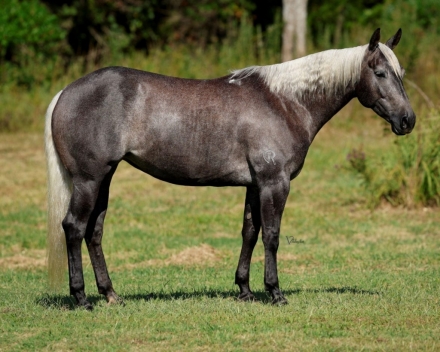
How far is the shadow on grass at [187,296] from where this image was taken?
24.5 ft

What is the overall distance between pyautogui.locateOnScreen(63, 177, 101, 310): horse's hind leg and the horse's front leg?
137 centimetres

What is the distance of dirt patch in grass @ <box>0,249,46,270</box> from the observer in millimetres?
9945

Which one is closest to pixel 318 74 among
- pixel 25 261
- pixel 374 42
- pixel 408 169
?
pixel 374 42

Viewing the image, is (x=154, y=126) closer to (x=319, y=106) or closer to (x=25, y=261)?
(x=319, y=106)

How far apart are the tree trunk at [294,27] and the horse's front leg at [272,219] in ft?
45.3

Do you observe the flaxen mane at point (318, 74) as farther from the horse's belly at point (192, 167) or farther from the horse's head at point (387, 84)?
the horse's belly at point (192, 167)

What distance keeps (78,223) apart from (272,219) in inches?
62.0

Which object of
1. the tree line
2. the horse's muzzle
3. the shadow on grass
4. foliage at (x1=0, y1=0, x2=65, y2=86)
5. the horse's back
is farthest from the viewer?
the tree line

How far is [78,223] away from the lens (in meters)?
7.05

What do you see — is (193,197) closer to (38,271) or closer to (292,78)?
(38,271)

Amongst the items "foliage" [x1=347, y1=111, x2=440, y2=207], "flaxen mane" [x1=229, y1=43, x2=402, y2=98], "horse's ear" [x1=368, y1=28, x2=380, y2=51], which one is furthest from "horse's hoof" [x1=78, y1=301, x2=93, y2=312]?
"foliage" [x1=347, y1=111, x2=440, y2=207]

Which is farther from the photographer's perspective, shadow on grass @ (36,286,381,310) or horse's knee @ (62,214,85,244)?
shadow on grass @ (36,286,381,310)

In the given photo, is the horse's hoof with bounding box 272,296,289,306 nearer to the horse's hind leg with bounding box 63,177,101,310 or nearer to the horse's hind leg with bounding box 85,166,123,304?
the horse's hind leg with bounding box 85,166,123,304

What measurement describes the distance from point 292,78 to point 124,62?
13841 mm
